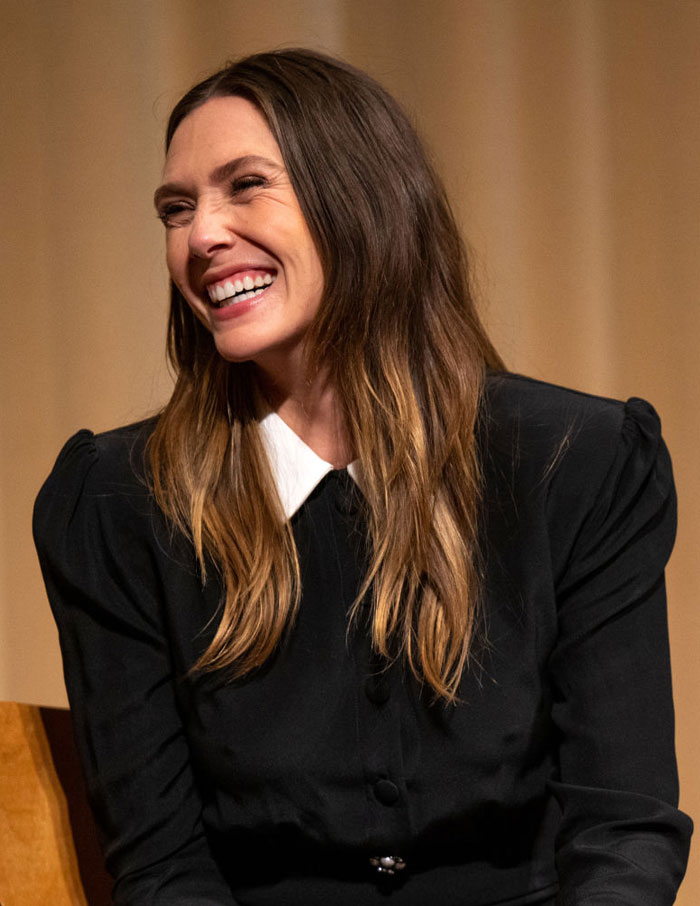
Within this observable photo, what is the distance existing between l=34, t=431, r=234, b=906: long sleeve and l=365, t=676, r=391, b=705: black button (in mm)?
237

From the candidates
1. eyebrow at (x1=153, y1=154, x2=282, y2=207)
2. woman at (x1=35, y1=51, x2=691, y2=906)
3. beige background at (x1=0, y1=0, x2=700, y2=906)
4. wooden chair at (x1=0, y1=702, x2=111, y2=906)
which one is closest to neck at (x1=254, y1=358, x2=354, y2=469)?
woman at (x1=35, y1=51, x2=691, y2=906)

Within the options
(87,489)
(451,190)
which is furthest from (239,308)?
(451,190)

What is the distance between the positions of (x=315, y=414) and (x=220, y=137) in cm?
33

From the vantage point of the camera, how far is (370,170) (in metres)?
1.30

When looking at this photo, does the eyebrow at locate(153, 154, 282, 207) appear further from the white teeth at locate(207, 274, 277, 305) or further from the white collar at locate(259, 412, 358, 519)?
the white collar at locate(259, 412, 358, 519)

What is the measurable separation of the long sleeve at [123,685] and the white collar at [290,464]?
153 mm

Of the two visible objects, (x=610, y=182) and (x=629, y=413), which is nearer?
(x=629, y=413)

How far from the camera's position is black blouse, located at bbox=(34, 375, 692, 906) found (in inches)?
49.7

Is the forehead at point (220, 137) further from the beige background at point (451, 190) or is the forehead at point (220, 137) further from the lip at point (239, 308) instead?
the beige background at point (451, 190)

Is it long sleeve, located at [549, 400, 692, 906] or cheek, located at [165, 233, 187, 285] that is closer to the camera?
long sleeve, located at [549, 400, 692, 906]

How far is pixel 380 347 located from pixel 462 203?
91 cm

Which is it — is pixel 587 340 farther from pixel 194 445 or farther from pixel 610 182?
pixel 194 445

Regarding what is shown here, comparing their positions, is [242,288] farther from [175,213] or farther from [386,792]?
[386,792]

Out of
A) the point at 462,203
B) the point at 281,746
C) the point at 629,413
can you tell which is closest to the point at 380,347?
the point at 629,413
